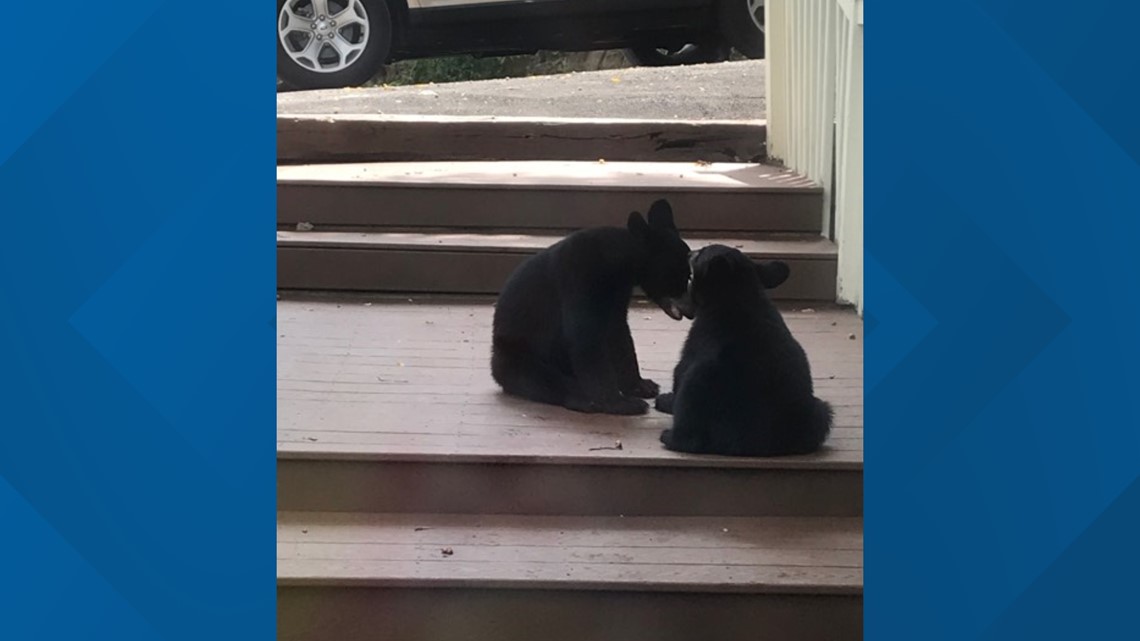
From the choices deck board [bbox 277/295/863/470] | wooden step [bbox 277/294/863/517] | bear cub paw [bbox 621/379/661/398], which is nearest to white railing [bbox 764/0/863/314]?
deck board [bbox 277/295/863/470]

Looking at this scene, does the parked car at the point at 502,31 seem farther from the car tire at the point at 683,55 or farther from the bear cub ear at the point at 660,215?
the bear cub ear at the point at 660,215

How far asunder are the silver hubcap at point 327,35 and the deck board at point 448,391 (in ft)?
8.86

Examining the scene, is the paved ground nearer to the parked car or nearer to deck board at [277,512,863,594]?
the parked car

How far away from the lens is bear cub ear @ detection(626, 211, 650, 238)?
4.48 m

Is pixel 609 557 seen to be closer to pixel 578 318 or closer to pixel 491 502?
pixel 491 502

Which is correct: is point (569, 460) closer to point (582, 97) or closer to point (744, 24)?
point (582, 97)

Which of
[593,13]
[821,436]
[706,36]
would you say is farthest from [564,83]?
[821,436]

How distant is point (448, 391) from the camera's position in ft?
15.4

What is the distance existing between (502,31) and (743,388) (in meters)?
6.63

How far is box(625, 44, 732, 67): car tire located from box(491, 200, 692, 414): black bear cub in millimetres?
6532

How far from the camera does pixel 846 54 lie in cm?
558

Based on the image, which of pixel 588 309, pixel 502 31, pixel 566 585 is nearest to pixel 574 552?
pixel 566 585

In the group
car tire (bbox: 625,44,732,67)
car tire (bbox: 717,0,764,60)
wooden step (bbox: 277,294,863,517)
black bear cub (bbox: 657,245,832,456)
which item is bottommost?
wooden step (bbox: 277,294,863,517)

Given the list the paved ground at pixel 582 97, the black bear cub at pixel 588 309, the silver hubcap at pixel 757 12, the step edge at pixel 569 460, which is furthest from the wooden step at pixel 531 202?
the silver hubcap at pixel 757 12
